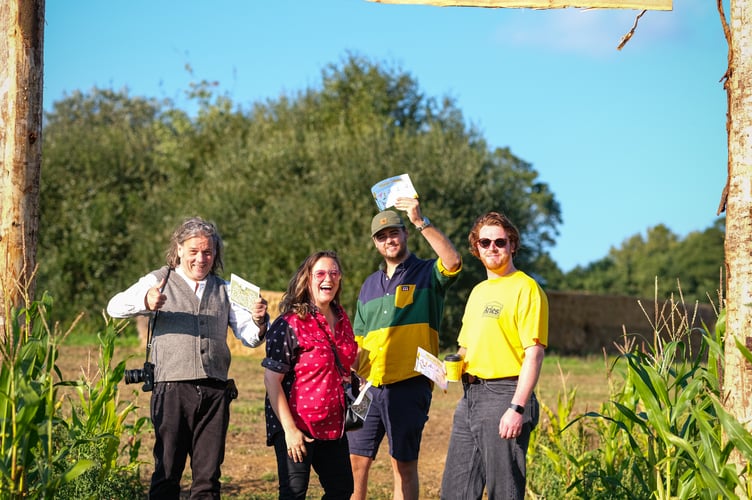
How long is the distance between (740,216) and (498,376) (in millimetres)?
1358

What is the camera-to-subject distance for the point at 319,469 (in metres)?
4.48

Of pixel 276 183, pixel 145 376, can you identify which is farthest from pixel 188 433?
pixel 276 183

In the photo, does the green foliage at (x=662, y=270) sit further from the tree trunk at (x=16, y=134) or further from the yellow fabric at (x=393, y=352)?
the tree trunk at (x=16, y=134)

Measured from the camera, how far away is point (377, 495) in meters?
6.84

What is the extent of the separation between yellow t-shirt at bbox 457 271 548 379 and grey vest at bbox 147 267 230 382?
139 cm

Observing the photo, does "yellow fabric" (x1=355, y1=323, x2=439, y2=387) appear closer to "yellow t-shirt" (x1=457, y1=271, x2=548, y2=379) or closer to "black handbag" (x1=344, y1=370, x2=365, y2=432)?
"black handbag" (x1=344, y1=370, x2=365, y2=432)

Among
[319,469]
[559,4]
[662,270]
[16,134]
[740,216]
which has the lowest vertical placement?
[319,469]

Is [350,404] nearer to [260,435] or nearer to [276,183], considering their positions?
[260,435]

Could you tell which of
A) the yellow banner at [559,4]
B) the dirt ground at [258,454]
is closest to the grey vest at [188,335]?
A: the dirt ground at [258,454]

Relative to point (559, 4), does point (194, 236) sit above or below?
below

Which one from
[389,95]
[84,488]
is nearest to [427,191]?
[389,95]

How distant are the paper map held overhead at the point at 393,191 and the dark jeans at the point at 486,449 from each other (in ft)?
3.62

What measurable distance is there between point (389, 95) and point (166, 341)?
20.4 metres

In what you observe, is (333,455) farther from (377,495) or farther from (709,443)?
(377,495)
